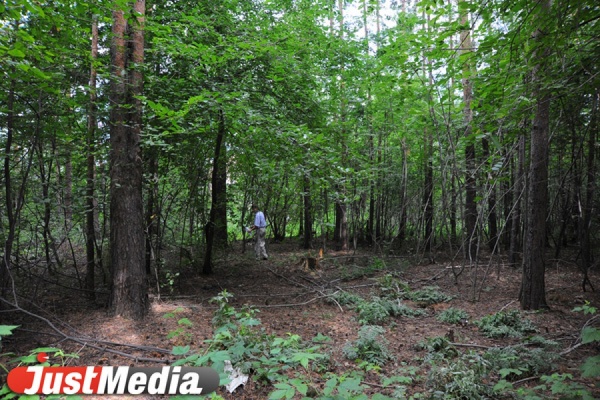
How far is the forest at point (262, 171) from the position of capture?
11.5 ft

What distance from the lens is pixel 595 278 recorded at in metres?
7.85

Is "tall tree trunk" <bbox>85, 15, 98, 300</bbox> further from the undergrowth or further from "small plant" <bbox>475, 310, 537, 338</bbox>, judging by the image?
"small plant" <bbox>475, 310, 537, 338</bbox>

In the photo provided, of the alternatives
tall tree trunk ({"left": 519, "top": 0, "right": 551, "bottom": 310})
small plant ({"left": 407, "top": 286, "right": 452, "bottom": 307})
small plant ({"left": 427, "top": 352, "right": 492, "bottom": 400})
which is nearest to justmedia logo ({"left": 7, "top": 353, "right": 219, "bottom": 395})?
small plant ({"left": 427, "top": 352, "right": 492, "bottom": 400})

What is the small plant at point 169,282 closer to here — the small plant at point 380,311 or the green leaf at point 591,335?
the small plant at point 380,311

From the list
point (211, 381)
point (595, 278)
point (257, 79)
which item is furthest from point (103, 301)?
point (595, 278)

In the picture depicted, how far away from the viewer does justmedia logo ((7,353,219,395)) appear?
8.54 ft

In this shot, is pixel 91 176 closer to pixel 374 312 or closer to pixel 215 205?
pixel 215 205

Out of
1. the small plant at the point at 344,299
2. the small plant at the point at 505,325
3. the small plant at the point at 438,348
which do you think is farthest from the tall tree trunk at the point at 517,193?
the small plant at the point at 344,299

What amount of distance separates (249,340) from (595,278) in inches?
329

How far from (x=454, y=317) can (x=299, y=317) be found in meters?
2.61

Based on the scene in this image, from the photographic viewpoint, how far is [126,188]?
16.4 feet

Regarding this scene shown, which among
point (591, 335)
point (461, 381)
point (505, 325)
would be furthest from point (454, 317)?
point (591, 335)

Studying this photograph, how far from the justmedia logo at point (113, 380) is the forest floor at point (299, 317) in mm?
148

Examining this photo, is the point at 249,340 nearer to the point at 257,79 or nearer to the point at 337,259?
the point at 257,79
